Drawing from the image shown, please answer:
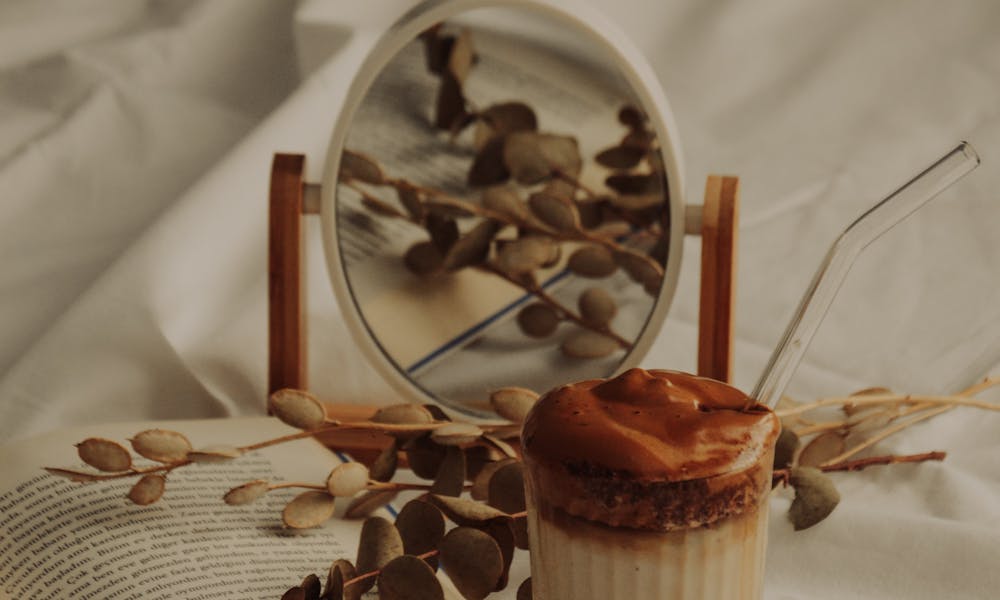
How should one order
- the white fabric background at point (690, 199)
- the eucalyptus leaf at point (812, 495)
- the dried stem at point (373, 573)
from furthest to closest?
1. the white fabric background at point (690, 199)
2. the eucalyptus leaf at point (812, 495)
3. the dried stem at point (373, 573)

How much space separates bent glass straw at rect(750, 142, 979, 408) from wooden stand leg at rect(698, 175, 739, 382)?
0.18m

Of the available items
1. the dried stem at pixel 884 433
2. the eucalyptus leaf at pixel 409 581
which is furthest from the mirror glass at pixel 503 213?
the eucalyptus leaf at pixel 409 581

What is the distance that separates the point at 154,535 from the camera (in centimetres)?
65

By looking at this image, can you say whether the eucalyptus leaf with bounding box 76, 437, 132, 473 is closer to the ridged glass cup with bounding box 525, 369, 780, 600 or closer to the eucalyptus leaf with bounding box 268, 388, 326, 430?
the eucalyptus leaf with bounding box 268, 388, 326, 430

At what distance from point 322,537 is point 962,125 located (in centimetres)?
75

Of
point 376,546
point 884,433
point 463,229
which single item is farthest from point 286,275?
point 884,433

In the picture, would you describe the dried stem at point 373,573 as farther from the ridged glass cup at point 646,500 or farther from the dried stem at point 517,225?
the dried stem at point 517,225

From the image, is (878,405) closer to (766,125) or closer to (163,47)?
(766,125)

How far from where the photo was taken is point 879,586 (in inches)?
26.3

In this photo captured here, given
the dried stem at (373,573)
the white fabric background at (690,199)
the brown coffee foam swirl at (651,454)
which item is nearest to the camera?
the brown coffee foam swirl at (651,454)

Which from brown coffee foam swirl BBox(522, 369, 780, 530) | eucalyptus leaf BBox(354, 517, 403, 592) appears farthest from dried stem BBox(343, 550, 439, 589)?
brown coffee foam swirl BBox(522, 369, 780, 530)

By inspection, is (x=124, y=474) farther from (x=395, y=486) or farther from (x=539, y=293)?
(x=539, y=293)

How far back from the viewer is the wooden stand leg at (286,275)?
0.80 metres

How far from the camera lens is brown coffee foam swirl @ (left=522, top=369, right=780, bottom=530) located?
0.48 m
